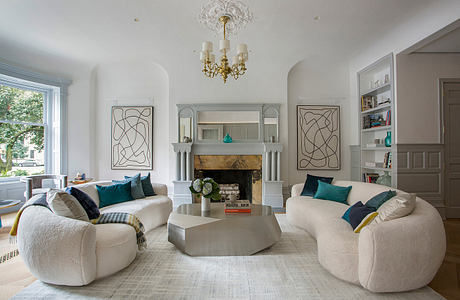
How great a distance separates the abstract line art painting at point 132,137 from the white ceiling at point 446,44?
503 cm

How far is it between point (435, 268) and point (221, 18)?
11.0ft

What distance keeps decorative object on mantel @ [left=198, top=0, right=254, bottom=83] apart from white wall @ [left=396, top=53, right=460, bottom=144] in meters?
2.58

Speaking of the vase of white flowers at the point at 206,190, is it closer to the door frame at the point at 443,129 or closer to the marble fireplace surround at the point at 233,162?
the marble fireplace surround at the point at 233,162

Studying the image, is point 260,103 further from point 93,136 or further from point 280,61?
point 93,136

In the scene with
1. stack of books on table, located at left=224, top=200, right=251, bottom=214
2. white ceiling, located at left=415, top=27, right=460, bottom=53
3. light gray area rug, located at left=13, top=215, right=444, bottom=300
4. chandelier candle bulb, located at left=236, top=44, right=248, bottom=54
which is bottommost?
light gray area rug, located at left=13, top=215, right=444, bottom=300

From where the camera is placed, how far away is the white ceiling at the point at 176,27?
309 cm

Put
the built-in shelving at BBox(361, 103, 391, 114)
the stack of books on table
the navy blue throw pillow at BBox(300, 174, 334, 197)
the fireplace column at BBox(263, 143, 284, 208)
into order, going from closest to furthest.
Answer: the stack of books on table
the navy blue throw pillow at BBox(300, 174, 334, 197)
the built-in shelving at BBox(361, 103, 391, 114)
the fireplace column at BBox(263, 143, 284, 208)

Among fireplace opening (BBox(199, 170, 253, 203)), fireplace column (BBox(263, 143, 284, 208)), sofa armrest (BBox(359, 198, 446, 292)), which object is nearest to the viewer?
sofa armrest (BBox(359, 198, 446, 292))

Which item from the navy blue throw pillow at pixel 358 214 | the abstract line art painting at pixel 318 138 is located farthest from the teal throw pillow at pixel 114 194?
the abstract line art painting at pixel 318 138

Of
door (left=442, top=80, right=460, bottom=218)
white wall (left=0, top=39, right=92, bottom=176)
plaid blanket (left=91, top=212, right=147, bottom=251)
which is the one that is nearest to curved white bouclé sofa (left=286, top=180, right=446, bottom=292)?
plaid blanket (left=91, top=212, right=147, bottom=251)

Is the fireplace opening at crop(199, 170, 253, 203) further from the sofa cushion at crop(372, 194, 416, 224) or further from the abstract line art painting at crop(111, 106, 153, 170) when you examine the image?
the sofa cushion at crop(372, 194, 416, 224)

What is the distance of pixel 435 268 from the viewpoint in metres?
1.85

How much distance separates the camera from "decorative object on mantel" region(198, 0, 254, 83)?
285 cm

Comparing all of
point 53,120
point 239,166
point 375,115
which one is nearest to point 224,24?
point 239,166
